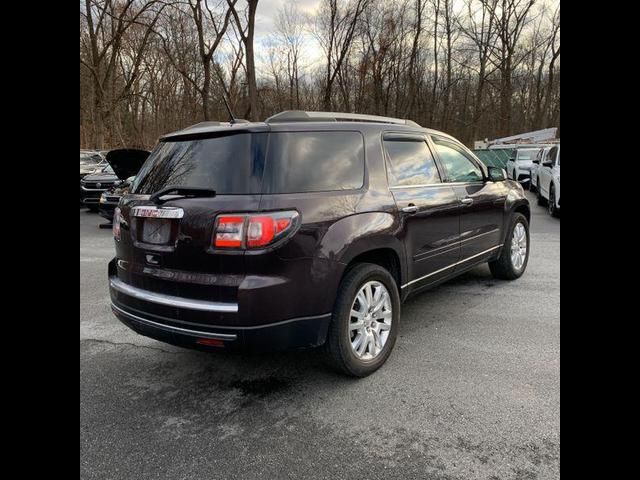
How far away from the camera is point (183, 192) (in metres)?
2.89

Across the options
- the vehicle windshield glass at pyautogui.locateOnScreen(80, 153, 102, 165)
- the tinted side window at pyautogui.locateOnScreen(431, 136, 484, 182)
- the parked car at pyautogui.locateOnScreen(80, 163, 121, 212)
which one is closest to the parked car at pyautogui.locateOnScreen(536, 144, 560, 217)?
the tinted side window at pyautogui.locateOnScreen(431, 136, 484, 182)

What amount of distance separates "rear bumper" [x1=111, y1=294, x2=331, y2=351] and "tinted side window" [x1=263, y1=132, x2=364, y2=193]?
2.71ft

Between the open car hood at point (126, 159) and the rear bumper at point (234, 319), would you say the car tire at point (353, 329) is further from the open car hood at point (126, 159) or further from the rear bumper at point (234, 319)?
the open car hood at point (126, 159)

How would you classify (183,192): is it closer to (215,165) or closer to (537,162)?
(215,165)

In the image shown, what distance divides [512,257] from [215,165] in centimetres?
413

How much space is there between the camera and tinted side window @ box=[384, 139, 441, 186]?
12.0 ft

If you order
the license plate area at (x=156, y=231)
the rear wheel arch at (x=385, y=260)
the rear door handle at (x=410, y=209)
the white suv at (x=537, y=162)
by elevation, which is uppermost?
the white suv at (x=537, y=162)

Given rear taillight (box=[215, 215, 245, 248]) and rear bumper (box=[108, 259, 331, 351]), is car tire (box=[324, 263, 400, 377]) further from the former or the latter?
rear taillight (box=[215, 215, 245, 248])

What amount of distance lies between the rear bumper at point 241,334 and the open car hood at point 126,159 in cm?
554

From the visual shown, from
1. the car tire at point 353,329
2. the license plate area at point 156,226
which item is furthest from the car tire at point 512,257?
the license plate area at point 156,226

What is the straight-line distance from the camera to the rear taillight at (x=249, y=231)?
2.64 metres
